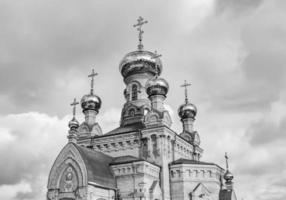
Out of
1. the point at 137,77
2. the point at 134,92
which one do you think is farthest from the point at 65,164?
the point at 137,77

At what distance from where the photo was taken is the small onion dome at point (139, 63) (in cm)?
2848

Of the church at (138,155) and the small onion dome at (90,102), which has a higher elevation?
the small onion dome at (90,102)

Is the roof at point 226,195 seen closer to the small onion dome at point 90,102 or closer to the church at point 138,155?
the church at point 138,155

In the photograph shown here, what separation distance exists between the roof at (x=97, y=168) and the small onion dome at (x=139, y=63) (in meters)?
7.98

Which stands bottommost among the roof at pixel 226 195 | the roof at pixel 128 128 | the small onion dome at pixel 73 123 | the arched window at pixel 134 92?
the roof at pixel 226 195

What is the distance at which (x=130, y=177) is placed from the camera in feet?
71.4

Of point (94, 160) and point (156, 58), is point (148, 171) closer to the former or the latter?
point (94, 160)

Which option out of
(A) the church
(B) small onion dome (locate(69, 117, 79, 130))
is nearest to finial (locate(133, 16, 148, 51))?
(A) the church

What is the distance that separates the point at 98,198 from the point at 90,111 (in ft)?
27.4

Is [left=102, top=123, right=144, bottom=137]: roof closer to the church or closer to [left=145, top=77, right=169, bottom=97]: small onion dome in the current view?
the church

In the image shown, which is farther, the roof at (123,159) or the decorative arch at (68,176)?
the roof at (123,159)

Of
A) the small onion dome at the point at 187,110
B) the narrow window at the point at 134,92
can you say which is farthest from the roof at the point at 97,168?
the small onion dome at the point at 187,110

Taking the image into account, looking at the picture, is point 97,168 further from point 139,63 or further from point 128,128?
point 139,63

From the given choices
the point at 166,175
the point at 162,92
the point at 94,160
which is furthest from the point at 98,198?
the point at 162,92
